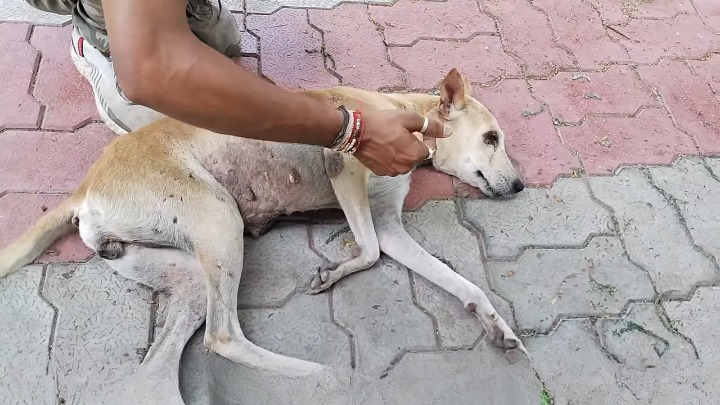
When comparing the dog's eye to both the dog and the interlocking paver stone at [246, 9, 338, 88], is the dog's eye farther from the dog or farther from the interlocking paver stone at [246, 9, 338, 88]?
the interlocking paver stone at [246, 9, 338, 88]

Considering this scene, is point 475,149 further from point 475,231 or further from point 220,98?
point 220,98

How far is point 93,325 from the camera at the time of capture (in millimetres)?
2811

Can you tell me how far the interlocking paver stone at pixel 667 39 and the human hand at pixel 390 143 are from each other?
252 centimetres

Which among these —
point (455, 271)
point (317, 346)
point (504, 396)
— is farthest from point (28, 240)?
point (504, 396)

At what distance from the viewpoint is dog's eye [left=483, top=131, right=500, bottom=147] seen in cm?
350

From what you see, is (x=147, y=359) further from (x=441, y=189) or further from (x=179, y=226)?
(x=441, y=189)

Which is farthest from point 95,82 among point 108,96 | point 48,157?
point 48,157

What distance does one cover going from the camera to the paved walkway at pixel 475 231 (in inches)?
110

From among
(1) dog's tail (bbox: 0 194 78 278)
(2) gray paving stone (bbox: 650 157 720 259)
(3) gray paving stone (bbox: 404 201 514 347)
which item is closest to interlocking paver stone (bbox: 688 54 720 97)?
(2) gray paving stone (bbox: 650 157 720 259)

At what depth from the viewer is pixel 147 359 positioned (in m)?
2.70

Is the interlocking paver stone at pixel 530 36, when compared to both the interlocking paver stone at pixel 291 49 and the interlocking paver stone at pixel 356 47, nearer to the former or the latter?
the interlocking paver stone at pixel 356 47

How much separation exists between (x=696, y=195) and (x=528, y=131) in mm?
988

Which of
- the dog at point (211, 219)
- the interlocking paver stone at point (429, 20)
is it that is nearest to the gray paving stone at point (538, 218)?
the dog at point (211, 219)

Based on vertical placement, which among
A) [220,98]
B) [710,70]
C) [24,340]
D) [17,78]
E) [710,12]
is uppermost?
[220,98]
